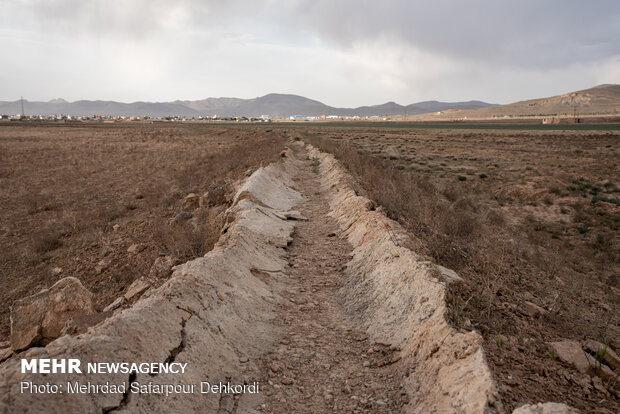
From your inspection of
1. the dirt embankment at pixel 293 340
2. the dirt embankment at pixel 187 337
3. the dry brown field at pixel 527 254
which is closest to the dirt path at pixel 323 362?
the dirt embankment at pixel 293 340

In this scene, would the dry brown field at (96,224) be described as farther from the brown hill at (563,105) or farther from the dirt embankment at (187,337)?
the brown hill at (563,105)

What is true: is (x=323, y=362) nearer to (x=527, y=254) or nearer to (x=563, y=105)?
(x=527, y=254)

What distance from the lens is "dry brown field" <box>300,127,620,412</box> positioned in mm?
3809

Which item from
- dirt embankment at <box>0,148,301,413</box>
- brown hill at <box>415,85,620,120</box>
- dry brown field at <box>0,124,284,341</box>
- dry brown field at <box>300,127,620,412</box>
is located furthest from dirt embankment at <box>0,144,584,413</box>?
brown hill at <box>415,85,620,120</box>

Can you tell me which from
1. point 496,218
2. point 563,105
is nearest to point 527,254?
point 496,218

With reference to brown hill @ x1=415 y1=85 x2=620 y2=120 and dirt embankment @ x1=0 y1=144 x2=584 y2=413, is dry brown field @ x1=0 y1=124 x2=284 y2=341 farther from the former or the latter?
brown hill @ x1=415 y1=85 x2=620 y2=120

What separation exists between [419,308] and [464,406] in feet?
5.82

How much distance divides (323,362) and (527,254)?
779 centimetres

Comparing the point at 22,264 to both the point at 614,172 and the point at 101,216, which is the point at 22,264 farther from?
the point at 614,172

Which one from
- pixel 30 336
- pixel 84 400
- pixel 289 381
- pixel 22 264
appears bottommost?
pixel 22 264

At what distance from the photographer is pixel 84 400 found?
114 inches

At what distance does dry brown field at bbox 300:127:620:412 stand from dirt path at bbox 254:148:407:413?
1.12 m

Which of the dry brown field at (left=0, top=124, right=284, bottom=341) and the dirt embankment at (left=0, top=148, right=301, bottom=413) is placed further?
the dry brown field at (left=0, top=124, right=284, bottom=341)

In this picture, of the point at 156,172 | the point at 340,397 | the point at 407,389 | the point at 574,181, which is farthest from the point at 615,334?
the point at 156,172
